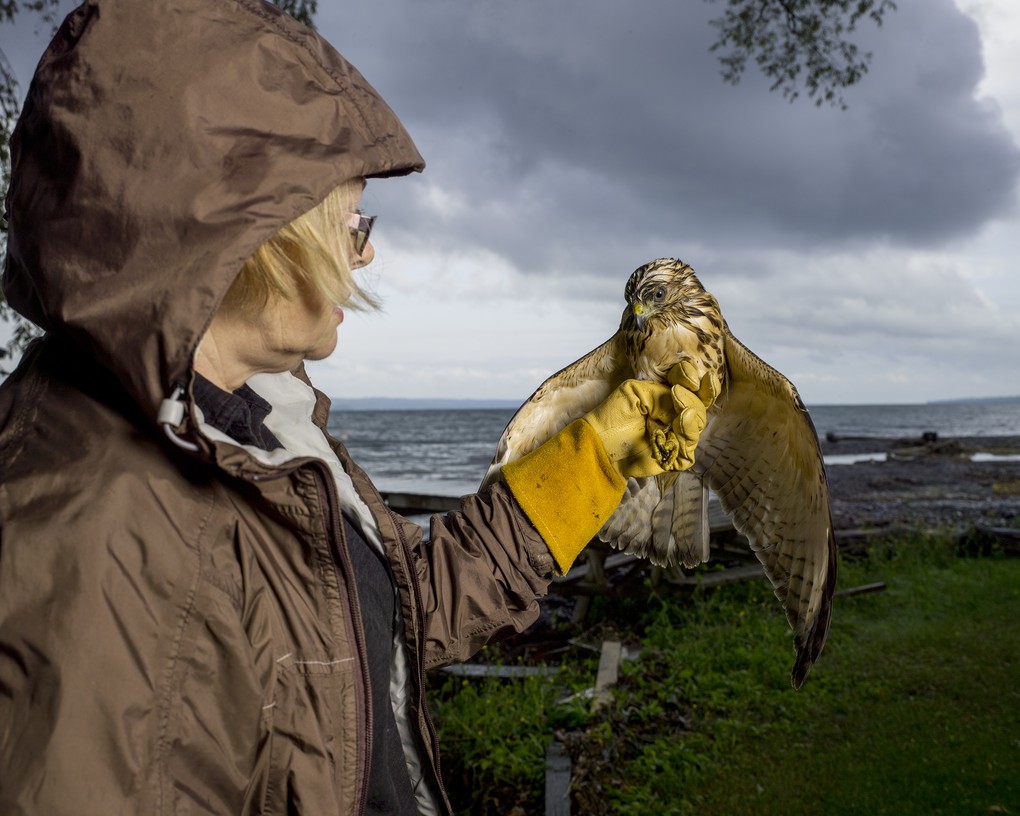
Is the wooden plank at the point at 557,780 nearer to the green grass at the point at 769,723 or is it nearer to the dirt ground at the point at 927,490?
the green grass at the point at 769,723

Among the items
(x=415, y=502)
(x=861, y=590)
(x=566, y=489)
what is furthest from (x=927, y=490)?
(x=566, y=489)

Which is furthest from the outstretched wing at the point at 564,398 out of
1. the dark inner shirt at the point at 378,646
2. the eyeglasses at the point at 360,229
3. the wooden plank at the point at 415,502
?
the wooden plank at the point at 415,502

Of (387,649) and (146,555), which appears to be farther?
(387,649)

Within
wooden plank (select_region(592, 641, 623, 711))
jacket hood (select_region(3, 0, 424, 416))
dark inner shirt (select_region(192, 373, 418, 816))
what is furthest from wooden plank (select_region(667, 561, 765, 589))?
jacket hood (select_region(3, 0, 424, 416))

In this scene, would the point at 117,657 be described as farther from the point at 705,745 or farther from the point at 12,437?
the point at 705,745

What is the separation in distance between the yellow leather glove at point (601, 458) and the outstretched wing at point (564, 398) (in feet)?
1.56

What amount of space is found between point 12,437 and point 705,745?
5.28m

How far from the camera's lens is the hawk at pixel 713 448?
2.82 m

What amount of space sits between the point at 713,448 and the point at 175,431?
7.88ft

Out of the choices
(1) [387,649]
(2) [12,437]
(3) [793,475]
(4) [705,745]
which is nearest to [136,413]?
(2) [12,437]

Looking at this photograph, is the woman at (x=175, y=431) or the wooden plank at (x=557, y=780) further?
the wooden plank at (x=557, y=780)

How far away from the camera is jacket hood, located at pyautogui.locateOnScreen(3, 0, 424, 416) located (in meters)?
1.17

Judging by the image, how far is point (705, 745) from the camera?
216 inches

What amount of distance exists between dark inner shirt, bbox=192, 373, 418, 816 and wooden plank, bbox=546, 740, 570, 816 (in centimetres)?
311
